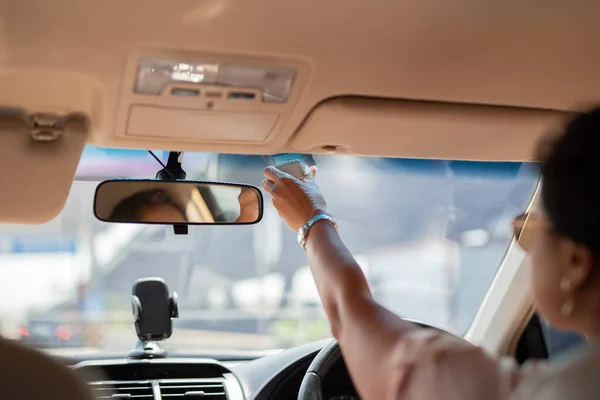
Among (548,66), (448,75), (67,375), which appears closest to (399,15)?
(448,75)

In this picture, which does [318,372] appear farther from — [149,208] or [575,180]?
[575,180]

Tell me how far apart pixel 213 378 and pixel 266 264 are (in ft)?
10.4

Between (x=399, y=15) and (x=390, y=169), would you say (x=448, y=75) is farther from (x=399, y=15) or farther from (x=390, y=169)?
(x=390, y=169)

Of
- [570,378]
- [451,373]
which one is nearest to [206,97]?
[451,373]

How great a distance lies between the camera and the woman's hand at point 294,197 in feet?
8.53

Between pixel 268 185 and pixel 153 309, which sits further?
pixel 153 309

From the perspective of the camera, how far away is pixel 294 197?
104 inches

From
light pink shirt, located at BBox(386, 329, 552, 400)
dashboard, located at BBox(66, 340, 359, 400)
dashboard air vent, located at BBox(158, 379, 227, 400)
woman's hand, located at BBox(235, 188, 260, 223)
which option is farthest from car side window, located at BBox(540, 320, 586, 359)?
light pink shirt, located at BBox(386, 329, 552, 400)

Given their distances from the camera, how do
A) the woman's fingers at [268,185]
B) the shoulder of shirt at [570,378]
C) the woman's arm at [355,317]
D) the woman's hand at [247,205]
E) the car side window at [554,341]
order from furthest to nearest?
the car side window at [554,341], the woman's hand at [247,205], the woman's fingers at [268,185], the woman's arm at [355,317], the shoulder of shirt at [570,378]

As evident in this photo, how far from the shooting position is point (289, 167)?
2.87m

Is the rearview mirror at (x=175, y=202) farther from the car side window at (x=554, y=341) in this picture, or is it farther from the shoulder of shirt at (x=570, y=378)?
the shoulder of shirt at (x=570, y=378)

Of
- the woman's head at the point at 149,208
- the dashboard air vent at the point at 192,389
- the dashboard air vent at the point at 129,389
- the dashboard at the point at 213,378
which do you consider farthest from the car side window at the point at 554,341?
the dashboard air vent at the point at 129,389

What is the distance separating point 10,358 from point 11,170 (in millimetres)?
1510

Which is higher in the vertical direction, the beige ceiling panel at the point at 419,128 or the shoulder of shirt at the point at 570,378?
the beige ceiling panel at the point at 419,128
